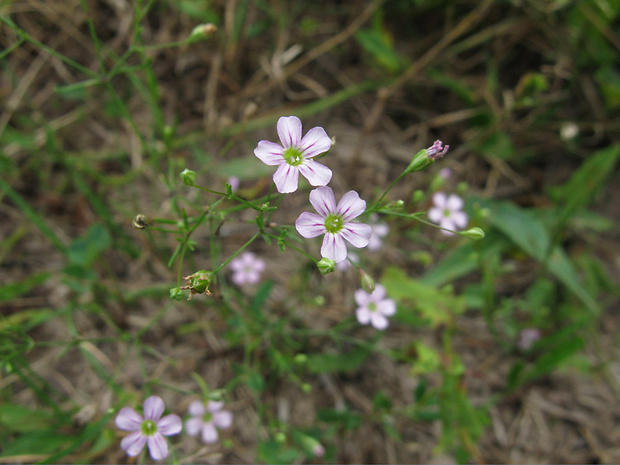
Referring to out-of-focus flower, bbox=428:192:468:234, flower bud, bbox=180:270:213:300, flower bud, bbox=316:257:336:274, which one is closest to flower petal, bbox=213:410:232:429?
flower bud, bbox=180:270:213:300

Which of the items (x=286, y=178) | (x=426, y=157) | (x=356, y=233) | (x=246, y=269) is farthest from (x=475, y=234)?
(x=246, y=269)

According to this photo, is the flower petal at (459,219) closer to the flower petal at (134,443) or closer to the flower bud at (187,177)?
the flower bud at (187,177)

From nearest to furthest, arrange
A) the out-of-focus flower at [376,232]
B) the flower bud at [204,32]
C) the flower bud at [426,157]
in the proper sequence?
the flower bud at [426,157], the flower bud at [204,32], the out-of-focus flower at [376,232]

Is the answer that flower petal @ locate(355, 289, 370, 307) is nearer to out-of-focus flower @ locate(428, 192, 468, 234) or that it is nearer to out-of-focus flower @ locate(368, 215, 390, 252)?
out-of-focus flower @ locate(368, 215, 390, 252)

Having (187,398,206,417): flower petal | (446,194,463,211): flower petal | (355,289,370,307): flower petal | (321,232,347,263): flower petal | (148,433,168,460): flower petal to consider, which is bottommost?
(148,433,168,460): flower petal

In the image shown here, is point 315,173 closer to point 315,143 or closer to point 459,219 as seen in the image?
point 315,143

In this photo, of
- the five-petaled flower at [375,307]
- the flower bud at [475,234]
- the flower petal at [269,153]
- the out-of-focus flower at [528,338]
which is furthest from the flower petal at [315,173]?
the out-of-focus flower at [528,338]

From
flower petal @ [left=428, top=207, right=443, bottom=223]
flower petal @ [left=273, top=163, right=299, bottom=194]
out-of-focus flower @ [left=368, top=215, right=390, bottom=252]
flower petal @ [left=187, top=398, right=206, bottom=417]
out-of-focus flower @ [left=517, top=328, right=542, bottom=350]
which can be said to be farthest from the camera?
out-of-focus flower @ [left=517, top=328, right=542, bottom=350]
